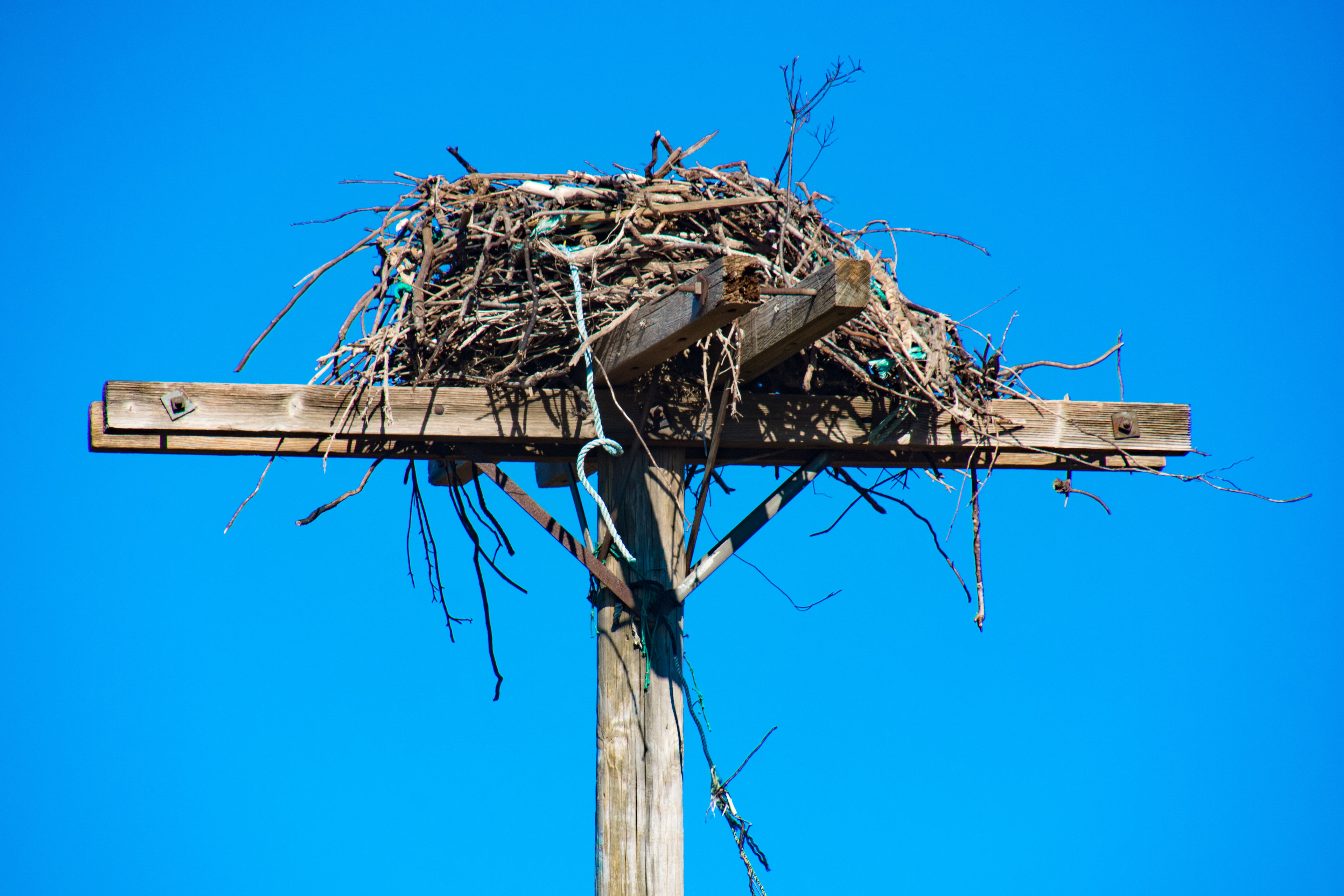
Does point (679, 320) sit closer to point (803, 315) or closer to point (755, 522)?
point (803, 315)

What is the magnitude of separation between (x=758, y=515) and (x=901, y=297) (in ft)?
2.61

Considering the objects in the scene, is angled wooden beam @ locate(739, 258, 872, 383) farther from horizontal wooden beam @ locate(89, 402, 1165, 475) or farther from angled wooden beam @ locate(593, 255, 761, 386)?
horizontal wooden beam @ locate(89, 402, 1165, 475)

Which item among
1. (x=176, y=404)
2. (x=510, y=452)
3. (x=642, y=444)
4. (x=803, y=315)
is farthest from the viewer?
(x=510, y=452)

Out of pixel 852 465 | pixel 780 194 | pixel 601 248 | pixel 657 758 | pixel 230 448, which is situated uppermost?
pixel 780 194

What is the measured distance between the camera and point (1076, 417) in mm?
4488

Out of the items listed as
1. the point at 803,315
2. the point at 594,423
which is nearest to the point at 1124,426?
the point at 803,315

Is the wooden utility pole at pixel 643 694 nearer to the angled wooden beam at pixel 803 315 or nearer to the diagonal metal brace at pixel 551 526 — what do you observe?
the diagonal metal brace at pixel 551 526

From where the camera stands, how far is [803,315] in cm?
354

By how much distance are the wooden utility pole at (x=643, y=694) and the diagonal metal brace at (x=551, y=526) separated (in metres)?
0.07

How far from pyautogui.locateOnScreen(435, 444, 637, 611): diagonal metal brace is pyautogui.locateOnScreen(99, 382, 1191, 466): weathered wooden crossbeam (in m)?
0.06

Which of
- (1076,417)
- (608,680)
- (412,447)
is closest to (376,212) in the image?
(412,447)

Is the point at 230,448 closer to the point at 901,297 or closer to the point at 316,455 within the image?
the point at 316,455

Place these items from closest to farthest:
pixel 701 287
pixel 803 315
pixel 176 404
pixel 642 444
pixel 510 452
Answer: pixel 701 287 < pixel 803 315 < pixel 176 404 < pixel 642 444 < pixel 510 452

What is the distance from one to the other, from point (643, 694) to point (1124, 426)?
1.71 metres
